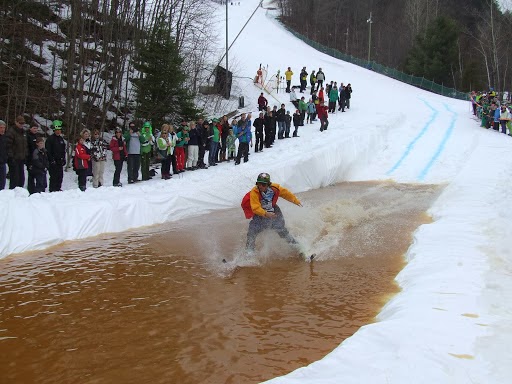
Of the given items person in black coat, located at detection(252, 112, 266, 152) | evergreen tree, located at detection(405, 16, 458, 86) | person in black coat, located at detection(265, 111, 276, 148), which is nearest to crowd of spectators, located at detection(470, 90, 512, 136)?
person in black coat, located at detection(265, 111, 276, 148)

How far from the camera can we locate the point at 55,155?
13062 millimetres

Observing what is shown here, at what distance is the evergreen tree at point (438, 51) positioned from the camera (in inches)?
2221

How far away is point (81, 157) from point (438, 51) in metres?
52.8

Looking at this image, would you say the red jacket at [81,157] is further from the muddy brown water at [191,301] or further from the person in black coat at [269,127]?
the person in black coat at [269,127]

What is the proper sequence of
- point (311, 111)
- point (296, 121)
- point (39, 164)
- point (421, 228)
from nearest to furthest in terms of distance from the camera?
point (421, 228) < point (39, 164) < point (296, 121) < point (311, 111)

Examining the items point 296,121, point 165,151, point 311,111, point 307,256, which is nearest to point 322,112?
point 296,121

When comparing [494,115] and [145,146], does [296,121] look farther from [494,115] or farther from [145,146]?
[494,115]

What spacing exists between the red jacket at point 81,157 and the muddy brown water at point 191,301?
3104 millimetres

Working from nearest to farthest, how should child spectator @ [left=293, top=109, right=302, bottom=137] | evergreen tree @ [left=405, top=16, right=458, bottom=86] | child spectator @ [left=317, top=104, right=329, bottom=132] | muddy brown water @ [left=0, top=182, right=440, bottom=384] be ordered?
muddy brown water @ [left=0, top=182, right=440, bottom=384], child spectator @ [left=293, top=109, right=302, bottom=137], child spectator @ [left=317, top=104, right=329, bottom=132], evergreen tree @ [left=405, top=16, right=458, bottom=86]

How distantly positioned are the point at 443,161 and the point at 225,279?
14131mm

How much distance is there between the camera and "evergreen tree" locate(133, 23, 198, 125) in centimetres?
1931

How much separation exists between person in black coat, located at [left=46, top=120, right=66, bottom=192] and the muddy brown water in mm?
3288

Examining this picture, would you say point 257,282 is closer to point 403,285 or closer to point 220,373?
point 403,285

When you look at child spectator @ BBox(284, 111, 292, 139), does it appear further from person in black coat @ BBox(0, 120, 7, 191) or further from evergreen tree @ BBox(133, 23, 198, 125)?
person in black coat @ BBox(0, 120, 7, 191)
